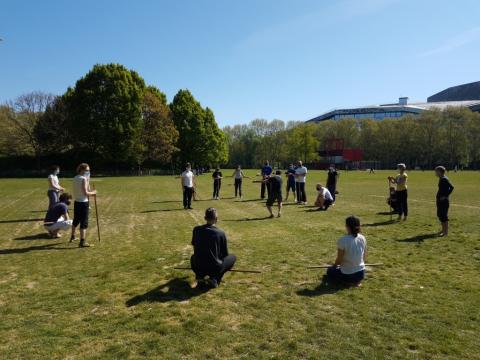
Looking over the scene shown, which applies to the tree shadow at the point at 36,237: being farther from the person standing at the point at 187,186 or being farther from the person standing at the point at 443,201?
the person standing at the point at 443,201

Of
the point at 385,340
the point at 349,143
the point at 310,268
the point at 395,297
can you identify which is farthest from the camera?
the point at 349,143

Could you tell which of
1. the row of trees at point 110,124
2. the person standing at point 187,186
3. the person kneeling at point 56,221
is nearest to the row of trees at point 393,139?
the row of trees at point 110,124

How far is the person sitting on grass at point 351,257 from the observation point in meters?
6.41

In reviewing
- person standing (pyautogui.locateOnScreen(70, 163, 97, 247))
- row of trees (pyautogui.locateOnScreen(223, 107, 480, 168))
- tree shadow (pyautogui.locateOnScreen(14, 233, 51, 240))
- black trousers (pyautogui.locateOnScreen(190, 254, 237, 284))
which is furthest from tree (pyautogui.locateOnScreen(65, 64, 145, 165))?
row of trees (pyautogui.locateOnScreen(223, 107, 480, 168))

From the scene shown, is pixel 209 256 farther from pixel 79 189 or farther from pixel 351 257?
pixel 79 189

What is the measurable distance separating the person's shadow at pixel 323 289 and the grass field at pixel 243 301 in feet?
0.15

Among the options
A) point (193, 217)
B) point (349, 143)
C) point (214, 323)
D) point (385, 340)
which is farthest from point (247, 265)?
point (349, 143)

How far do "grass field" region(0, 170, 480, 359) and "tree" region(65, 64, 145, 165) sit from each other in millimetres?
40836

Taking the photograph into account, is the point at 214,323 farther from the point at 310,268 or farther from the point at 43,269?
the point at 43,269

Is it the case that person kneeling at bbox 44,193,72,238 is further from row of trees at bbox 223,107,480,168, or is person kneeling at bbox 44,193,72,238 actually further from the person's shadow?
row of trees at bbox 223,107,480,168

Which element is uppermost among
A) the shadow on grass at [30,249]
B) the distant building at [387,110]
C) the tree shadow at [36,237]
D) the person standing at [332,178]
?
the distant building at [387,110]

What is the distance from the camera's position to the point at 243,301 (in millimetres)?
5809

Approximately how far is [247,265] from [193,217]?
22.8 feet

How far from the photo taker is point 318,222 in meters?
13.1
